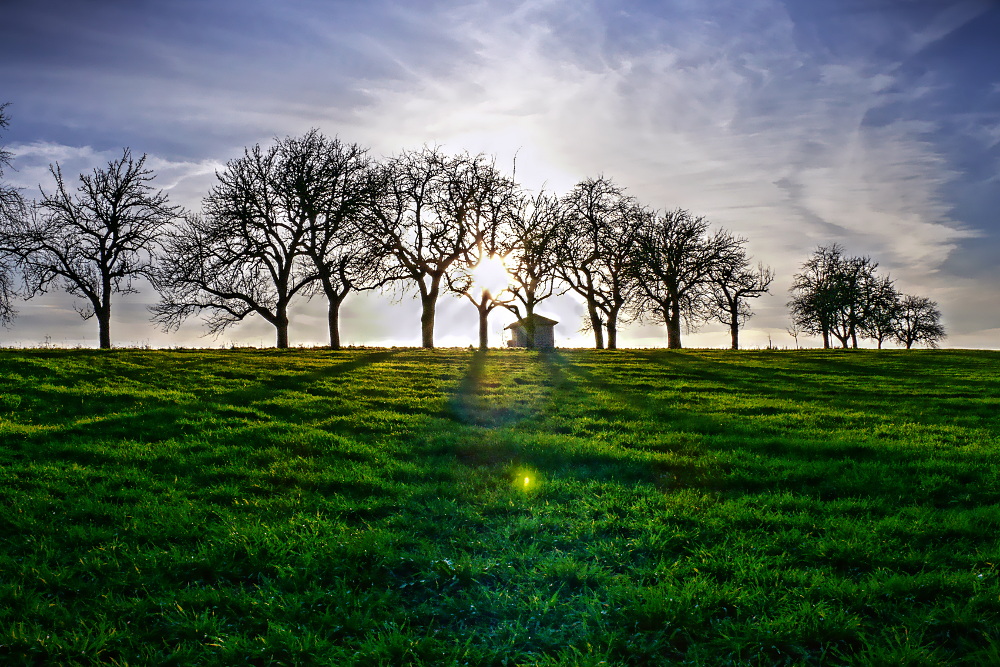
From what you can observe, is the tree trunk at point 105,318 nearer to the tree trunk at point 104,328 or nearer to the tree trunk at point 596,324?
the tree trunk at point 104,328

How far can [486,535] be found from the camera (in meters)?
7.00

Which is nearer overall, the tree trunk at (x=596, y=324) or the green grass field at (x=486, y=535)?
the green grass field at (x=486, y=535)

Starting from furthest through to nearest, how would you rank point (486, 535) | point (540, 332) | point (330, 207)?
1. point (540, 332)
2. point (330, 207)
3. point (486, 535)

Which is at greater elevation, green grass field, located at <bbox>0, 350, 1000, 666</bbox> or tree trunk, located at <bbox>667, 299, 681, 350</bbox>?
tree trunk, located at <bbox>667, 299, 681, 350</bbox>

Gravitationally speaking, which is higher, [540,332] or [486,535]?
[540,332]

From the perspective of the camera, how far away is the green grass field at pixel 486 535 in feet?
16.5

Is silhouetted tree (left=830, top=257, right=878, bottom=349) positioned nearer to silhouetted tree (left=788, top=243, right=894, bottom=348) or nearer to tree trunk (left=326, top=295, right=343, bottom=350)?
silhouetted tree (left=788, top=243, right=894, bottom=348)

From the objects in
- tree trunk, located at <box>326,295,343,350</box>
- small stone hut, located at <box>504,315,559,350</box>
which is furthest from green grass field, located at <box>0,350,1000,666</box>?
small stone hut, located at <box>504,315,559,350</box>

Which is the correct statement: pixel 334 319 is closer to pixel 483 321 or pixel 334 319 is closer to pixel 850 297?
pixel 483 321

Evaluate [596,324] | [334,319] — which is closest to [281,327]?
[334,319]

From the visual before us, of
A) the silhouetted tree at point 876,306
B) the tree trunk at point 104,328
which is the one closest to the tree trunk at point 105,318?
the tree trunk at point 104,328

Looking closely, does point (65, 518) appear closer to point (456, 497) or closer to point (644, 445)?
point (456, 497)

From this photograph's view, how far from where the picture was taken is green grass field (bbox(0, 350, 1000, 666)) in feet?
16.5

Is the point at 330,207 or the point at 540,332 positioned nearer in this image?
the point at 330,207
